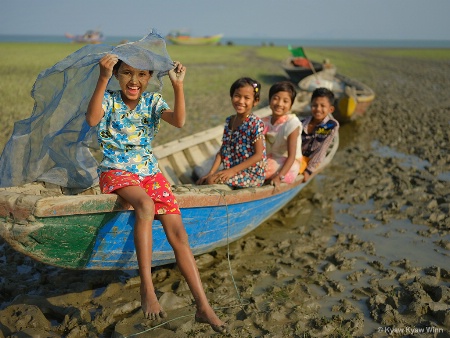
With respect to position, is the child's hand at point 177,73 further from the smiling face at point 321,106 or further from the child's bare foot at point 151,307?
the smiling face at point 321,106

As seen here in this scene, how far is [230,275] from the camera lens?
4020mm

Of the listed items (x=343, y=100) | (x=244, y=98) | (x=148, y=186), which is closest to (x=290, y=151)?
(x=244, y=98)

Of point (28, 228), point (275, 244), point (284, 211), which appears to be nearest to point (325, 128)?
point (284, 211)

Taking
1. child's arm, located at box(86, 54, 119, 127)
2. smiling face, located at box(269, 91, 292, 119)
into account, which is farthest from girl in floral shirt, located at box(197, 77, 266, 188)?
child's arm, located at box(86, 54, 119, 127)

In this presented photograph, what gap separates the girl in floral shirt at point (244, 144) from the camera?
4219mm

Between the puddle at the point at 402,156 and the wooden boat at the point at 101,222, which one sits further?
the puddle at the point at 402,156

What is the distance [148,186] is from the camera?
10.3 feet

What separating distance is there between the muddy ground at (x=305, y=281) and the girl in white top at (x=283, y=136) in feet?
2.62

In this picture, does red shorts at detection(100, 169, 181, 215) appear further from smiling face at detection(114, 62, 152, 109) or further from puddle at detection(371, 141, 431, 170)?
puddle at detection(371, 141, 431, 170)

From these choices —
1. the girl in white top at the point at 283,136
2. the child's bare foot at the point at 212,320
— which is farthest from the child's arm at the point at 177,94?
the girl in white top at the point at 283,136

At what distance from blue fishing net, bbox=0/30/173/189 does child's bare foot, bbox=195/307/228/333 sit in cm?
162

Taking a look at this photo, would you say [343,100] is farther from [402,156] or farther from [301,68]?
[301,68]

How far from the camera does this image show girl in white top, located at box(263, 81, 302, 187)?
4598mm

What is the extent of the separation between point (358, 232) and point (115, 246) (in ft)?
10.1
